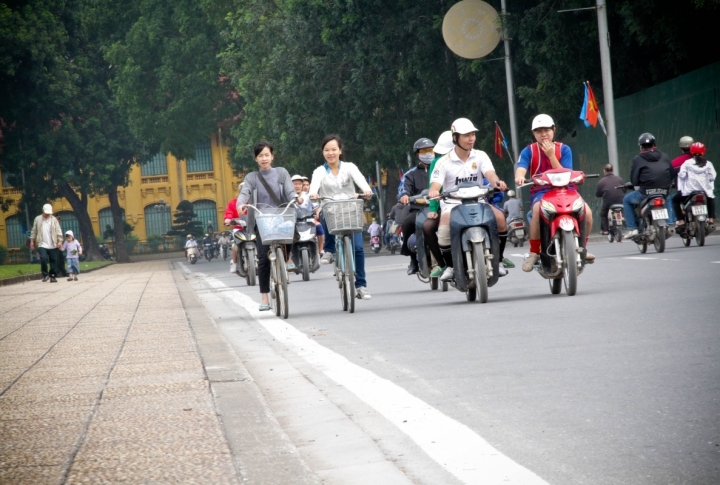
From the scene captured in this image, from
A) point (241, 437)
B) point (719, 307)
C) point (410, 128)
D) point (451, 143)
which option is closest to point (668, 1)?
point (410, 128)

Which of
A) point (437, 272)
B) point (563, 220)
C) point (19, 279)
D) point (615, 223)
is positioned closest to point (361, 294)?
point (437, 272)

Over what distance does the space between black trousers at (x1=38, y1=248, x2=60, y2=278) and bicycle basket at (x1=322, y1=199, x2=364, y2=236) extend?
19.5 meters

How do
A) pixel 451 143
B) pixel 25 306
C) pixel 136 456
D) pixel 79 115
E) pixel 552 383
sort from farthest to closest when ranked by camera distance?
pixel 79 115 → pixel 25 306 → pixel 451 143 → pixel 552 383 → pixel 136 456

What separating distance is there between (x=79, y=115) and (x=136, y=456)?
59.0 m

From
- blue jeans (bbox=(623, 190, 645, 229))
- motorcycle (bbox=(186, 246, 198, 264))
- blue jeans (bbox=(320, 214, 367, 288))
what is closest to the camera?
blue jeans (bbox=(320, 214, 367, 288))

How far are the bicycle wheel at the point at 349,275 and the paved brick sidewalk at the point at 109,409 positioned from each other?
1.69 m

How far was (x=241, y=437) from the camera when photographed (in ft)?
16.6

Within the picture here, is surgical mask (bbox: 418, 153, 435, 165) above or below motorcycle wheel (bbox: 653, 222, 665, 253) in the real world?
above

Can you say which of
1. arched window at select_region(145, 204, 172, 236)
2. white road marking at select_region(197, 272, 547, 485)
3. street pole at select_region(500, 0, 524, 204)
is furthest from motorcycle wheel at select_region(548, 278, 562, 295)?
arched window at select_region(145, 204, 172, 236)

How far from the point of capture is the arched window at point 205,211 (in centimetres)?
8556

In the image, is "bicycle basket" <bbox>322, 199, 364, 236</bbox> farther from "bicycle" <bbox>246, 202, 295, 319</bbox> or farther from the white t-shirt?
the white t-shirt

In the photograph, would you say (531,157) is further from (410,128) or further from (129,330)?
(410,128)

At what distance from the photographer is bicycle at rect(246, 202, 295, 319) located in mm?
11359

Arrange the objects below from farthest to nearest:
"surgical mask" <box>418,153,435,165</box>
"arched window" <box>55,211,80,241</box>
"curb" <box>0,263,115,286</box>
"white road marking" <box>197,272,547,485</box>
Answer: "arched window" <box>55,211,80,241</box> → "curb" <box>0,263,115,286</box> → "surgical mask" <box>418,153,435,165</box> → "white road marking" <box>197,272,547,485</box>
